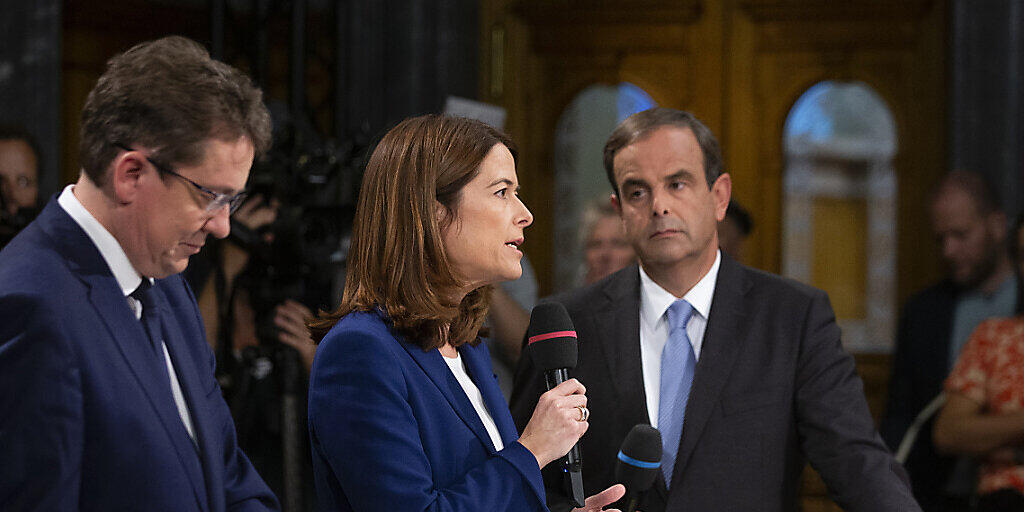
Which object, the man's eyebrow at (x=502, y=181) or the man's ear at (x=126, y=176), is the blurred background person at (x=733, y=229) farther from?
the man's ear at (x=126, y=176)

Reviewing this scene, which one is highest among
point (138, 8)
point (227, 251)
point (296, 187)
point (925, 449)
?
point (138, 8)

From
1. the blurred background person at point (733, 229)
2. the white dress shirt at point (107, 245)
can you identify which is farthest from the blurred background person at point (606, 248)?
the white dress shirt at point (107, 245)

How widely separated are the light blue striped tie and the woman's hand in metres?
0.29

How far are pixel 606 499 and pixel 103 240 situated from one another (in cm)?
84

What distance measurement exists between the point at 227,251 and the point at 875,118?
3.31 m

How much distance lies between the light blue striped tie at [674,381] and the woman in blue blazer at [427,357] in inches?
12.9

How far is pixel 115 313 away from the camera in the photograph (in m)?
1.31

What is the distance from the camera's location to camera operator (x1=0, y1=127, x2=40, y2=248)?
2.79 metres

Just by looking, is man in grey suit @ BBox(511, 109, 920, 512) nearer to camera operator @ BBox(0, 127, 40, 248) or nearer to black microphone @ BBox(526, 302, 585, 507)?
black microphone @ BBox(526, 302, 585, 507)

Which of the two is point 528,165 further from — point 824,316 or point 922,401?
point 824,316

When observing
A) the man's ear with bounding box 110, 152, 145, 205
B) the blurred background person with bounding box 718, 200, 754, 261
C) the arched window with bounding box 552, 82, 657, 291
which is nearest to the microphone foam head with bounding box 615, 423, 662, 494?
the man's ear with bounding box 110, 152, 145, 205

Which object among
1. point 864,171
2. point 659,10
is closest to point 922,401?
point 864,171

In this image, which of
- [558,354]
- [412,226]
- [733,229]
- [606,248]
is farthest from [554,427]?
[733,229]

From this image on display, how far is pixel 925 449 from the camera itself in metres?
3.39
